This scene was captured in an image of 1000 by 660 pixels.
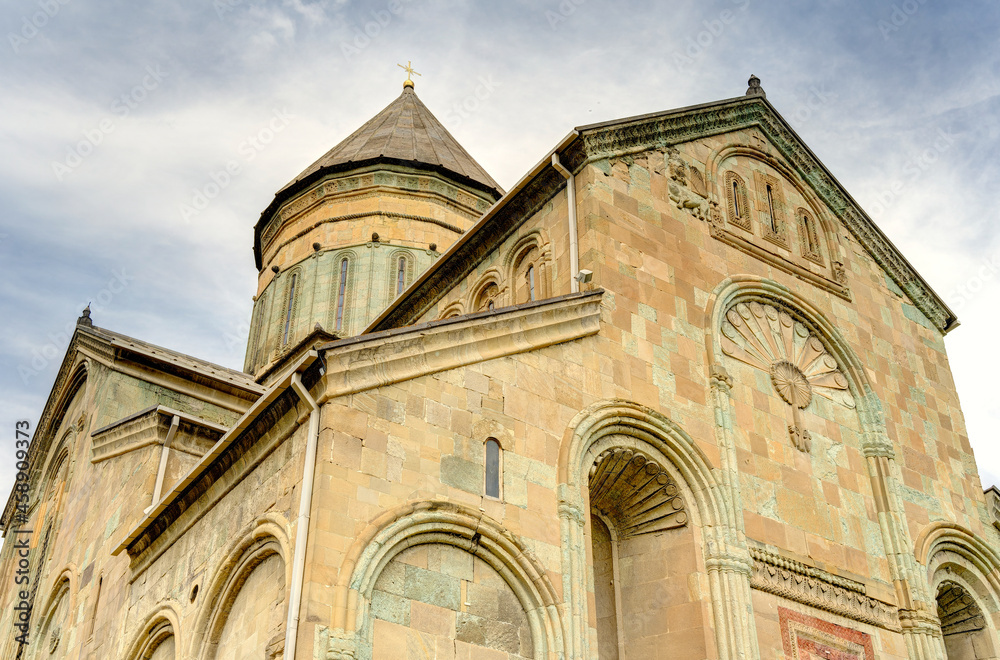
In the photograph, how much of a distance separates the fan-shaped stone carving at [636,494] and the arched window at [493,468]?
5.48ft

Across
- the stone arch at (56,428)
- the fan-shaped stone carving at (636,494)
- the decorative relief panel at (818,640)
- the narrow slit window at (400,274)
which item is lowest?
the decorative relief panel at (818,640)

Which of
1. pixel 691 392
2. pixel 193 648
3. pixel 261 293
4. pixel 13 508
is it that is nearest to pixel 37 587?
pixel 13 508

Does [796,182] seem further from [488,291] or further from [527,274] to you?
[488,291]

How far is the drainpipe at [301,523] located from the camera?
9.56 metres

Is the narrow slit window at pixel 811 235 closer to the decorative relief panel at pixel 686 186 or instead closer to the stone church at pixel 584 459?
the stone church at pixel 584 459

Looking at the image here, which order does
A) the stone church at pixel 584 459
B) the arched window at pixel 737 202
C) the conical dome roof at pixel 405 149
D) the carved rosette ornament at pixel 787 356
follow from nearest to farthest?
the stone church at pixel 584 459, the carved rosette ornament at pixel 787 356, the arched window at pixel 737 202, the conical dome roof at pixel 405 149

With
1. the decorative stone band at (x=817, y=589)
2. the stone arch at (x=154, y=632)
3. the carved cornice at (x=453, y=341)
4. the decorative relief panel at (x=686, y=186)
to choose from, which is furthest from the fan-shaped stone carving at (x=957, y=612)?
the stone arch at (x=154, y=632)

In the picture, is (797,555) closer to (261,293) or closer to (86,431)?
(86,431)

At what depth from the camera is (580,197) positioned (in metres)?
14.9

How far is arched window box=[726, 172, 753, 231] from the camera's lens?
16.5 meters

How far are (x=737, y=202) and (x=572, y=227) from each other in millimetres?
3587

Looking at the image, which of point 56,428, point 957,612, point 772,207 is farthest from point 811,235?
point 56,428

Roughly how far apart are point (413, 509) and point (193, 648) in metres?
3.34

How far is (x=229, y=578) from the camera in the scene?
11.7 meters
